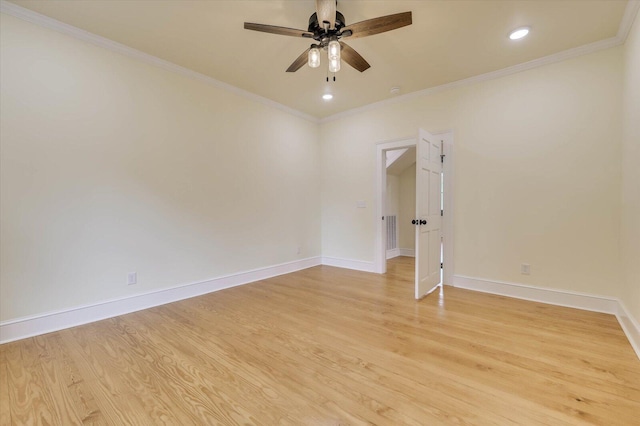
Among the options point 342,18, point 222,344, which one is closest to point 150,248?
point 222,344

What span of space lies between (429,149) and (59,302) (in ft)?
14.3

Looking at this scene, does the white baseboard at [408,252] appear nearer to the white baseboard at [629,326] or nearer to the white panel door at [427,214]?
the white panel door at [427,214]

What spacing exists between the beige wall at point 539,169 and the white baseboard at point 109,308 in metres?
3.29

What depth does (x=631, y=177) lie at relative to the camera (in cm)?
234

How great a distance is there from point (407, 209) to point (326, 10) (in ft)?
16.5

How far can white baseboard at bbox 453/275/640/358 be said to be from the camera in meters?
2.29

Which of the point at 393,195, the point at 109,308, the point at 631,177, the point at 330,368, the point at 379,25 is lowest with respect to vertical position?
the point at 330,368

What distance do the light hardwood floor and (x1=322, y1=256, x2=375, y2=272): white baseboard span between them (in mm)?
1631

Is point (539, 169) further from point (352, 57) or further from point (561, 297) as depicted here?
point (352, 57)

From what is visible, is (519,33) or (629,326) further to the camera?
(519,33)

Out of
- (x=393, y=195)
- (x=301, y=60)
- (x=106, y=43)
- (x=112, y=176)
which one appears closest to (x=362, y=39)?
(x=301, y=60)

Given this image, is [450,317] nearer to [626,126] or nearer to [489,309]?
[489,309]

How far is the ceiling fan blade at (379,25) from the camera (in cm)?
192

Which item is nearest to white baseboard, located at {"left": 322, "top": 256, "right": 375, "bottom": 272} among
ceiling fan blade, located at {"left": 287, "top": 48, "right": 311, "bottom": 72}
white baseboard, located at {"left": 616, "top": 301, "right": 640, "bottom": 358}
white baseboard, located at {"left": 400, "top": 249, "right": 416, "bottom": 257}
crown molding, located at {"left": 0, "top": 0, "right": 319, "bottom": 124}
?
white baseboard, located at {"left": 400, "top": 249, "right": 416, "bottom": 257}
